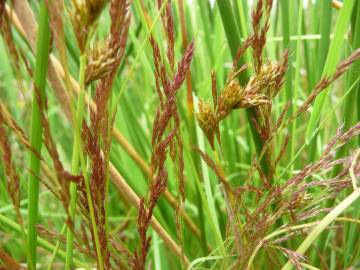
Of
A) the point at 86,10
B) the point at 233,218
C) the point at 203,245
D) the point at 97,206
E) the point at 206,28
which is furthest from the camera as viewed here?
Result: the point at 206,28

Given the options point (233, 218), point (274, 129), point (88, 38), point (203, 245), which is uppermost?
point (88, 38)

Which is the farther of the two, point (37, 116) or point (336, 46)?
point (336, 46)

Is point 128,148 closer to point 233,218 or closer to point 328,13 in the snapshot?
point 233,218

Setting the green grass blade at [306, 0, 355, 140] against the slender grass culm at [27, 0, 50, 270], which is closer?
the slender grass culm at [27, 0, 50, 270]

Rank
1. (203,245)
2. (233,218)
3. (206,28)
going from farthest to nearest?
(206,28), (203,245), (233,218)

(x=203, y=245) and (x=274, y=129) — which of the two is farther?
(x=203, y=245)

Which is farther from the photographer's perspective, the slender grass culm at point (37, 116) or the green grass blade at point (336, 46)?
the green grass blade at point (336, 46)

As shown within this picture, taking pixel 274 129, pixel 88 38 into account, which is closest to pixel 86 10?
pixel 88 38

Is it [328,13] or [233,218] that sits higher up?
[328,13]
